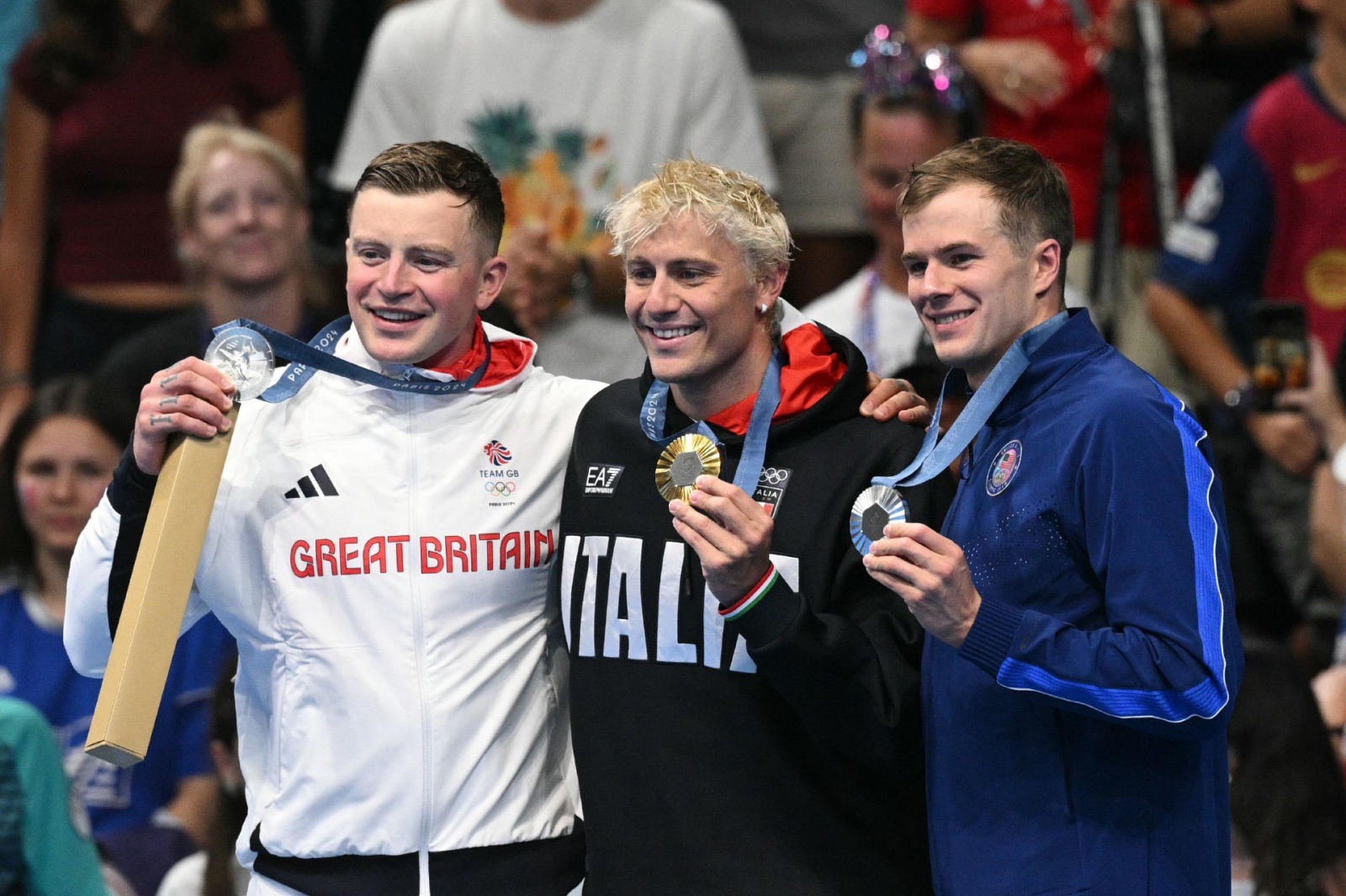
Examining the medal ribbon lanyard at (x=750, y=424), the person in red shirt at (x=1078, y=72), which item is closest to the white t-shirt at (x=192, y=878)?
the medal ribbon lanyard at (x=750, y=424)

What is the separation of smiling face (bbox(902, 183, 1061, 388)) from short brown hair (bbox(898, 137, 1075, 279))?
0.05ft

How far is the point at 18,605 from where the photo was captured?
5.99 metres

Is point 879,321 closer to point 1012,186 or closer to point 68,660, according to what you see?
point 1012,186

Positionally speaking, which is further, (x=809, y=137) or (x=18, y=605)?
(x=809, y=137)

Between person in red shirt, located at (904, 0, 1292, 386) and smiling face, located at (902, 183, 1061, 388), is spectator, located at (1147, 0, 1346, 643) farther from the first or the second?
smiling face, located at (902, 183, 1061, 388)

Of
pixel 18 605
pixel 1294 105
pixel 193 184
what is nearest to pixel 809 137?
pixel 1294 105

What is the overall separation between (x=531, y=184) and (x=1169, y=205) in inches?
88.4

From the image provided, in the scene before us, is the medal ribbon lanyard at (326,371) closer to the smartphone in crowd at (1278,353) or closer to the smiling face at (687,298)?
the smiling face at (687,298)

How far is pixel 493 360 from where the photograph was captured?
13.5ft

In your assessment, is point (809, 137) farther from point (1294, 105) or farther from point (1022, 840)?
point (1022, 840)

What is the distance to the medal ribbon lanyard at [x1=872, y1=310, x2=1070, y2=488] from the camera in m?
3.49

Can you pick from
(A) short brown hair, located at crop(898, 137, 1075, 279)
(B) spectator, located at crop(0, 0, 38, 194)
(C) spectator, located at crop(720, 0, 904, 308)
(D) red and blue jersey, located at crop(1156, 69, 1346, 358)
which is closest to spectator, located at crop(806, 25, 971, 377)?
(C) spectator, located at crop(720, 0, 904, 308)

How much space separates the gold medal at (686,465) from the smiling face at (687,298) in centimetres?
16

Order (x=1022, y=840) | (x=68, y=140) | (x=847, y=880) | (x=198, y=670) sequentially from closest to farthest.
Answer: (x=1022, y=840) < (x=847, y=880) < (x=198, y=670) < (x=68, y=140)
